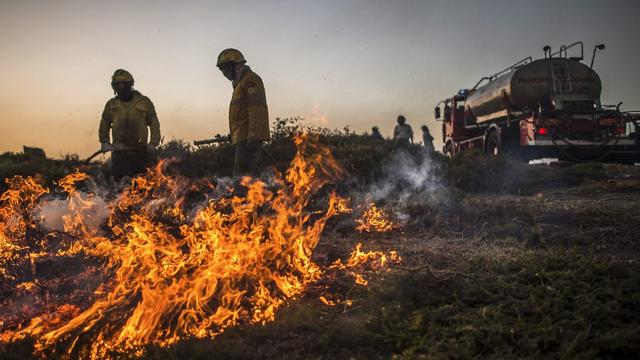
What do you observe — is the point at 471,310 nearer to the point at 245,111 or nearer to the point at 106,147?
the point at 245,111

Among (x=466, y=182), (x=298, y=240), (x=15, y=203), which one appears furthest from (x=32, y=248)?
(x=466, y=182)

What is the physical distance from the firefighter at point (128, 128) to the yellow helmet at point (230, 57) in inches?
65.6

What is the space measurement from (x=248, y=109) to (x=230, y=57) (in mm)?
787

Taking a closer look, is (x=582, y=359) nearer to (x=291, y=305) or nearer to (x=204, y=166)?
(x=291, y=305)

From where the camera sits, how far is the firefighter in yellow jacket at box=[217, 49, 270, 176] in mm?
7551

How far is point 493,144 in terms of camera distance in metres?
16.7

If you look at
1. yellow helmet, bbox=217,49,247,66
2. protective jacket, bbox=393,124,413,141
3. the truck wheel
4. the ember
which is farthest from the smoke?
yellow helmet, bbox=217,49,247,66

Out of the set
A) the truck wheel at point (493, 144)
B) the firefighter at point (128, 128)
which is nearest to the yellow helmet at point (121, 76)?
the firefighter at point (128, 128)

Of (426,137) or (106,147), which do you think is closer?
(106,147)

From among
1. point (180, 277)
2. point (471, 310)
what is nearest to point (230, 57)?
point (180, 277)

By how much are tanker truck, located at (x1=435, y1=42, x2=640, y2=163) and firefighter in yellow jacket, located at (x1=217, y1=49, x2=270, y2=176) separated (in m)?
9.44

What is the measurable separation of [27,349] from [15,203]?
4.37m

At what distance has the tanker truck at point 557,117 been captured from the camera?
1450 cm

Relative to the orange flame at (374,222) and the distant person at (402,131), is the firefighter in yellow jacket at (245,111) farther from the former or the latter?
the distant person at (402,131)
